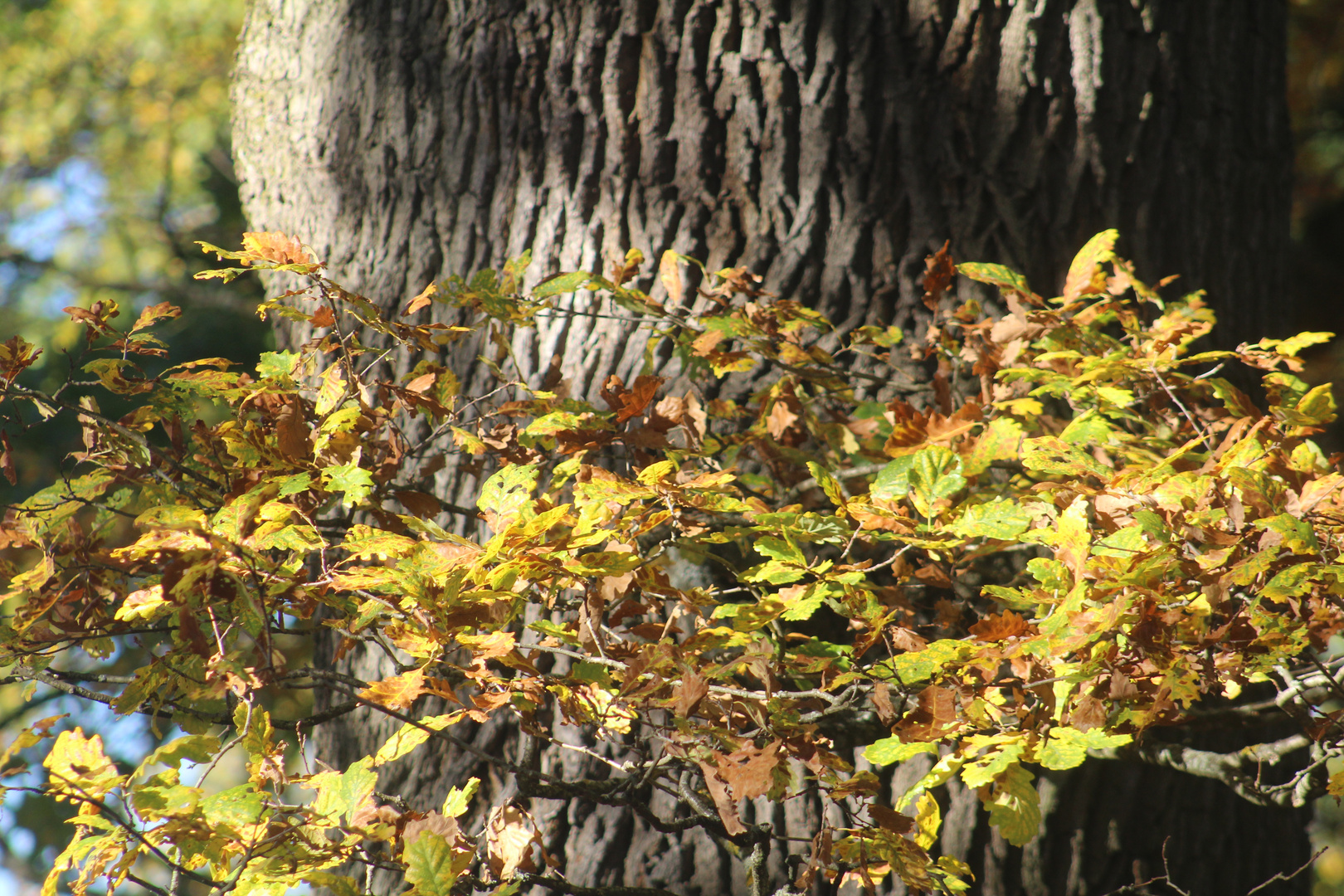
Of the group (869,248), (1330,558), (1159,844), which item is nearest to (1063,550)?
(1330,558)

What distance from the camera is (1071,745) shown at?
31.2 inches

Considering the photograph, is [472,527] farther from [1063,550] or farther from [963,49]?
[963,49]

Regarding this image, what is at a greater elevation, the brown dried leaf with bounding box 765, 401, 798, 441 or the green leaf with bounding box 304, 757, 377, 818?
the brown dried leaf with bounding box 765, 401, 798, 441

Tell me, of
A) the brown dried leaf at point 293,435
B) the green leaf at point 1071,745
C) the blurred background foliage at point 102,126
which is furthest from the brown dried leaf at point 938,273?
the blurred background foliage at point 102,126

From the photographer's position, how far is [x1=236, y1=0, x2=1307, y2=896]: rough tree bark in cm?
157

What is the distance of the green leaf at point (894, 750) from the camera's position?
0.84m

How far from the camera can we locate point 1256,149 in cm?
184

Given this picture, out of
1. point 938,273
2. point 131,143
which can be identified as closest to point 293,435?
point 938,273

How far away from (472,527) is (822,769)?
2.57ft

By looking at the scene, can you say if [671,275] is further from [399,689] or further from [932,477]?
[399,689]

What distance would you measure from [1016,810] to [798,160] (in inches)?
45.4

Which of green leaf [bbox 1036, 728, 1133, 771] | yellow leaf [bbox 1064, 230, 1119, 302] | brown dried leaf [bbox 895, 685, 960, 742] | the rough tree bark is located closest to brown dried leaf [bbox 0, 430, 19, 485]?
the rough tree bark

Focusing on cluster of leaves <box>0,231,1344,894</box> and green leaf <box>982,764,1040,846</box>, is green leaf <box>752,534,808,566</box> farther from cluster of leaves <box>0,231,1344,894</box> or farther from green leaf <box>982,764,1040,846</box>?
green leaf <box>982,764,1040,846</box>

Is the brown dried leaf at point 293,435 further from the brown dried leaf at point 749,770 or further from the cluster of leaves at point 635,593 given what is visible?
the brown dried leaf at point 749,770
